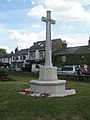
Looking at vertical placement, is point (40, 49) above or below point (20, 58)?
above

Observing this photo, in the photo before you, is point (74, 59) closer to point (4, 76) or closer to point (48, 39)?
point (4, 76)

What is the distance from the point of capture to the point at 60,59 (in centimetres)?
7100

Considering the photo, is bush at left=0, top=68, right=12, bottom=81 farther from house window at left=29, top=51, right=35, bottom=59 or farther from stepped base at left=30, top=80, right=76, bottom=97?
house window at left=29, top=51, right=35, bottom=59

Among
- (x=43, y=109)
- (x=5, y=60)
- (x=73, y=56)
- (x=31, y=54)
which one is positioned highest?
(x=31, y=54)

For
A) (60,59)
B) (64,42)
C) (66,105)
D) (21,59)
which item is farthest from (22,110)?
(21,59)

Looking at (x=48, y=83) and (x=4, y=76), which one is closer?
(x=48, y=83)

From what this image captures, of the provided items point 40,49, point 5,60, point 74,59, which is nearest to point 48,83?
point 74,59

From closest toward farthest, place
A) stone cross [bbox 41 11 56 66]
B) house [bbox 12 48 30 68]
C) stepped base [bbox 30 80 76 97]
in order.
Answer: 1. stepped base [bbox 30 80 76 97]
2. stone cross [bbox 41 11 56 66]
3. house [bbox 12 48 30 68]

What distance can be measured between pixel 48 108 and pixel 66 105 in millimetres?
986

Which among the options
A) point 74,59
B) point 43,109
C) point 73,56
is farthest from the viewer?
point 73,56

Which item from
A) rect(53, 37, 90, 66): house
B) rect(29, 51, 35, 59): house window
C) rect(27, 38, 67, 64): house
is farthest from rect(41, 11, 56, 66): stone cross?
rect(29, 51, 35, 59): house window

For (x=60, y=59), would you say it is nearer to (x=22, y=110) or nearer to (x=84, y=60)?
(x=84, y=60)

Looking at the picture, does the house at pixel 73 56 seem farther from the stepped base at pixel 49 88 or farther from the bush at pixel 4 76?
the stepped base at pixel 49 88

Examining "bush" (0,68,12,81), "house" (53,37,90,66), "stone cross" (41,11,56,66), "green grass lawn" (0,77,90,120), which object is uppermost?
"house" (53,37,90,66)
